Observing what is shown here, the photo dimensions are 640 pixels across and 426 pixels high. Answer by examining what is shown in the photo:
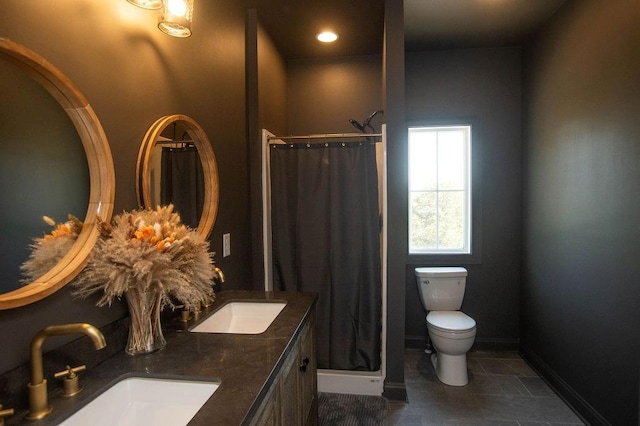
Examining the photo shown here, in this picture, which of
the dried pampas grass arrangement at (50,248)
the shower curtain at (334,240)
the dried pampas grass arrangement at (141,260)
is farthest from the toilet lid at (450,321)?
the dried pampas grass arrangement at (50,248)

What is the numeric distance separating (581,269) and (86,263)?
102 inches

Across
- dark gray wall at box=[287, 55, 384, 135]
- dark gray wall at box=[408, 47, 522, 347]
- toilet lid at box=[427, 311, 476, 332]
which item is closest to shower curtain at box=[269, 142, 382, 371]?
toilet lid at box=[427, 311, 476, 332]

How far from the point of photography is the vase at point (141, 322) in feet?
3.44

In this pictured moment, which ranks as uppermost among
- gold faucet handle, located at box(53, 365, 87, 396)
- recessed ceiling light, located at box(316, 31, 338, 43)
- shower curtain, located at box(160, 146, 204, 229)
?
recessed ceiling light, located at box(316, 31, 338, 43)

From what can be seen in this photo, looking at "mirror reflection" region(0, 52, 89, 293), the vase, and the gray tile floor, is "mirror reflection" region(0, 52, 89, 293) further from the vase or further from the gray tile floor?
the gray tile floor

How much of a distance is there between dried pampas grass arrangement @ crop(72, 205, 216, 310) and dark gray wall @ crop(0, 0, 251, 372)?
0.33 feet

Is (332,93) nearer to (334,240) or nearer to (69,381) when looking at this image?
(334,240)

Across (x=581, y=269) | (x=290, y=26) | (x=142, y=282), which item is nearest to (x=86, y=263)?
(x=142, y=282)

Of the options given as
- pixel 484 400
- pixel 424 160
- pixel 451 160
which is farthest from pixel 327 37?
pixel 484 400

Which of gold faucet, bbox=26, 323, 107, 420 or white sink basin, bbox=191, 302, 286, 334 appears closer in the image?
gold faucet, bbox=26, 323, 107, 420

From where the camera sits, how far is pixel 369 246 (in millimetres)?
2385

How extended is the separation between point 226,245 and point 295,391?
94cm

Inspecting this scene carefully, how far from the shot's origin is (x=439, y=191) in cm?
317

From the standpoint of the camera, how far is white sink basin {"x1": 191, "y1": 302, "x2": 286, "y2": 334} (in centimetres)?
156
